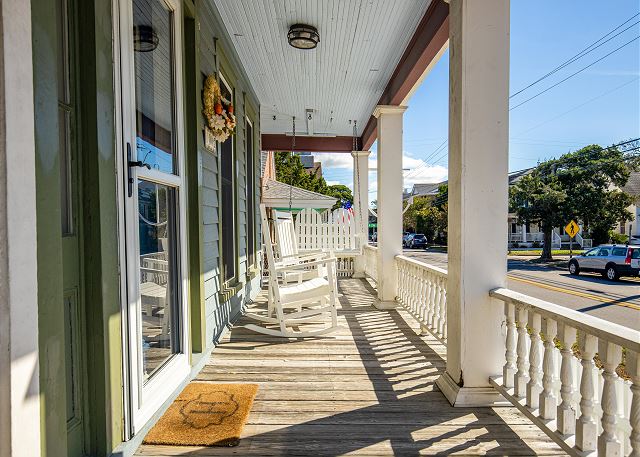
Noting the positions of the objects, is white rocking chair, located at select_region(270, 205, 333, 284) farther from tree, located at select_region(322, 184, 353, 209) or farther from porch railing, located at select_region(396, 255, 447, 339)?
tree, located at select_region(322, 184, 353, 209)

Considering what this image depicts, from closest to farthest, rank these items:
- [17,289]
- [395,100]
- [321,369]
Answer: [17,289], [321,369], [395,100]

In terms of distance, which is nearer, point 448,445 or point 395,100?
point 448,445

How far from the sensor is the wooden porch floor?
1631mm

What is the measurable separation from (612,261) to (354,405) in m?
13.8

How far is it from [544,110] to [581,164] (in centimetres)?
545

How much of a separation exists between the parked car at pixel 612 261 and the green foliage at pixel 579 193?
266 inches

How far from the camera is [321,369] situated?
251 centimetres

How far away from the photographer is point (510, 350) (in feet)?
6.40

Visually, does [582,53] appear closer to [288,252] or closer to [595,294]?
[595,294]

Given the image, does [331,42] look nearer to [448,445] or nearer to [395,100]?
[395,100]

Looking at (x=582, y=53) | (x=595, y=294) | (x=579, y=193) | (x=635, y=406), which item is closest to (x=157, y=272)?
(x=635, y=406)

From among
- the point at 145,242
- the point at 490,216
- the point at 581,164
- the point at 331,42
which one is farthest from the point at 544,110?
the point at 145,242

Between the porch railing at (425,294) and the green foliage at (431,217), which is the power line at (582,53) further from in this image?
the green foliage at (431,217)

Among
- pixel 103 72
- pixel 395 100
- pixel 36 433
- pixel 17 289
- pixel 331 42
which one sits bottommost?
pixel 36 433
